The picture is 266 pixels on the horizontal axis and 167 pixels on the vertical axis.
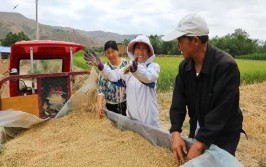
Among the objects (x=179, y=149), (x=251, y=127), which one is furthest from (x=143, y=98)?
(x=251, y=127)

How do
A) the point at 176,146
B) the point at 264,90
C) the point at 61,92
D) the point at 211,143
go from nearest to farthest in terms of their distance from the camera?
1. the point at 211,143
2. the point at 176,146
3. the point at 61,92
4. the point at 264,90

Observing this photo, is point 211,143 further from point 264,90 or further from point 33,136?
point 264,90

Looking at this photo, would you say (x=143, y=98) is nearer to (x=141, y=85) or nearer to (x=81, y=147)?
(x=141, y=85)

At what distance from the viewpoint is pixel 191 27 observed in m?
2.08

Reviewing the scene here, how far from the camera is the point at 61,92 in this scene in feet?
15.3

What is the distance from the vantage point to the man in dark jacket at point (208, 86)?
208 cm

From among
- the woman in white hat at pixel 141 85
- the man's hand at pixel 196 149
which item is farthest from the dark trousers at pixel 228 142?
the woman in white hat at pixel 141 85

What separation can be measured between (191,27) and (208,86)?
375 mm

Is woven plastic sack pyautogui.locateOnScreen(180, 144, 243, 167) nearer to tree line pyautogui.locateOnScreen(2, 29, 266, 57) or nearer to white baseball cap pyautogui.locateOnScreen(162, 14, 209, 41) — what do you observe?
white baseball cap pyautogui.locateOnScreen(162, 14, 209, 41)

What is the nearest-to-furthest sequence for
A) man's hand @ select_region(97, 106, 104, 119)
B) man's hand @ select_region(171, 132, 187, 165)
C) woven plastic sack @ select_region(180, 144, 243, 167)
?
woven plastic sack @ select_region(180, 144, 243, 167), man's hand @ select_region(171, 132, 187, 165), man's hand @ select_region(97, 106, 104, 119)

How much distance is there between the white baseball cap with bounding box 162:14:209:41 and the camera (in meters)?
2.08

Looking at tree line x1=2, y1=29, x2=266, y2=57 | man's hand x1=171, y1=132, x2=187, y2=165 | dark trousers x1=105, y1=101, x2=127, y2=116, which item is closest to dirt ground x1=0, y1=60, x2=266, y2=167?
man's hand x1=171, y1=132, x2=187, y2=165

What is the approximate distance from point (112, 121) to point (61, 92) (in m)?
1.28

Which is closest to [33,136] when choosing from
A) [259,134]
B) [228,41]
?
[259,134]
